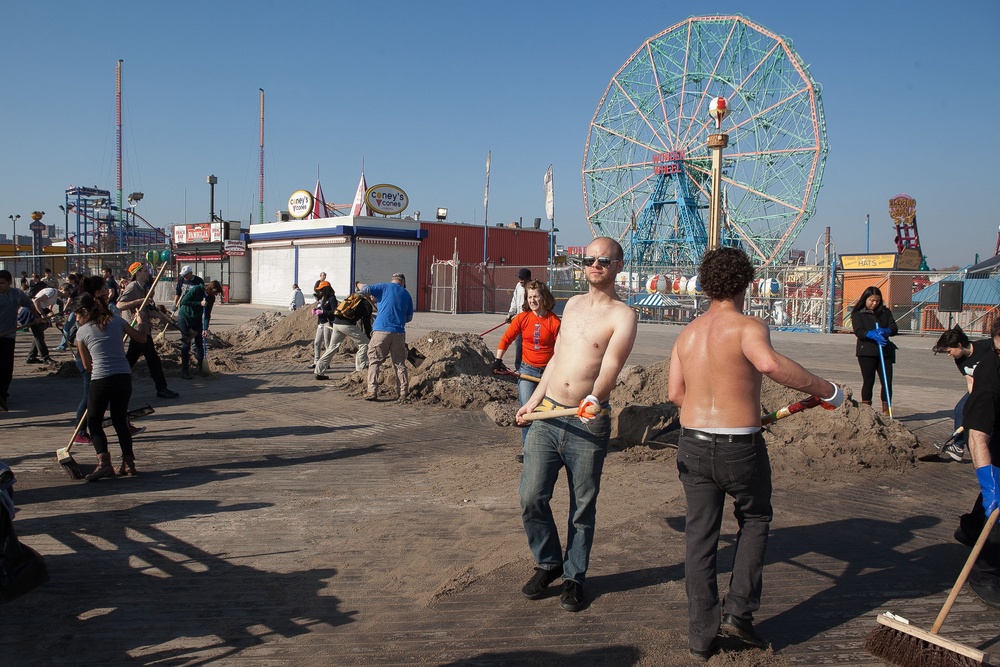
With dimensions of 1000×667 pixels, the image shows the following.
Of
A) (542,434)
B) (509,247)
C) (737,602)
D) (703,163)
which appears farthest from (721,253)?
(703,163)

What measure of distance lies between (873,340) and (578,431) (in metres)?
6.49

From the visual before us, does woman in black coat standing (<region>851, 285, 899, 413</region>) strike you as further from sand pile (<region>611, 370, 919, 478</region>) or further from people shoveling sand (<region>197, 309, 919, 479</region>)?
sand pile (<region>611, 370, 919, 478</region>)

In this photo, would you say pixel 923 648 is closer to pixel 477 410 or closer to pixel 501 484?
pixel 501 484

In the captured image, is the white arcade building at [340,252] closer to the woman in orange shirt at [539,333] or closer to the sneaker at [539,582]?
the woman in orange shirt at [539,333]

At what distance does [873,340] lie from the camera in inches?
344

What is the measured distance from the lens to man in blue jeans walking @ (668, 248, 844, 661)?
3.23 m

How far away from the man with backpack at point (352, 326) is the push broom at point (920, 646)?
950cm

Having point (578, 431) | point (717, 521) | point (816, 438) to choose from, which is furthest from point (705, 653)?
point (816, 438)

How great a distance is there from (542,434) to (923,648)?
1.98 metres

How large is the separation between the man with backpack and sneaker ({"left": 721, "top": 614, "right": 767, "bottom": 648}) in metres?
9.18

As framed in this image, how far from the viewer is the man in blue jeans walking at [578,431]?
3.78 meters

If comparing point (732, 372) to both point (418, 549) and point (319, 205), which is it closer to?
point (418, 549)

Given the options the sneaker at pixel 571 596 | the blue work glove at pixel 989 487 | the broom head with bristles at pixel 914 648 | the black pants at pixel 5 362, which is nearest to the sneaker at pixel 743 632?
the broom head with bristles at pixel 914 648

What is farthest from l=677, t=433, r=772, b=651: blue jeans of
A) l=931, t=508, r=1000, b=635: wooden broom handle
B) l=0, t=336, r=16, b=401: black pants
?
l=0, t=336, r=16, b=401: black pants
